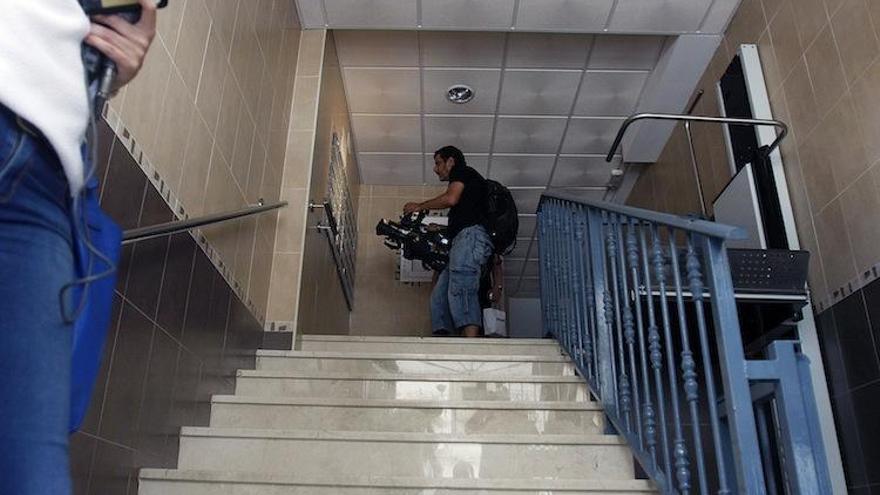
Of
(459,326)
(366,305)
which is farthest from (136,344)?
(366,305)

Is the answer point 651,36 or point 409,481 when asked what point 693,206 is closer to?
point 651,36

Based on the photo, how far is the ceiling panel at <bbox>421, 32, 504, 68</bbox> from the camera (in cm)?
494

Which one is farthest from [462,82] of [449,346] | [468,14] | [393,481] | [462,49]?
[393,481]

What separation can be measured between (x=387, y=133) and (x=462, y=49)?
1.24 meters

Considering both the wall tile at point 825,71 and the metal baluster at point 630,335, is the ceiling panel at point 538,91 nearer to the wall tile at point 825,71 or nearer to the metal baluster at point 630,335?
the wall tile at point 825,71

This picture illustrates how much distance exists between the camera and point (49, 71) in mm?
745

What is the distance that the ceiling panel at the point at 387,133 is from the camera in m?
5.82

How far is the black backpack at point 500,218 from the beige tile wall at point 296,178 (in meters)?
1.20

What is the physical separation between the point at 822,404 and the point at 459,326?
6.53 feet

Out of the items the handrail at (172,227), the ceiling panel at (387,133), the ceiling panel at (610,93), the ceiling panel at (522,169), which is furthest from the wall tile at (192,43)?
the ceiling panel at (522,169)

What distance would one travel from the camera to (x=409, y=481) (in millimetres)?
2053

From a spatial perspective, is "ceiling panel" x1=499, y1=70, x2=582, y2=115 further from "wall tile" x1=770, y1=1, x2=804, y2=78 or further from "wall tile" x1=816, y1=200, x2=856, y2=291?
"wall tile" x1=816, y1=200, x2=856, y2=291

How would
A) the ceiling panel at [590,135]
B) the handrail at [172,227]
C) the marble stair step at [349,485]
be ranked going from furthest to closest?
the ceiling panel at [590,135] < the marble stair step at [349,485] < the handrail at [172,227]

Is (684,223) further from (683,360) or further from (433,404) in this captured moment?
(433,404)
